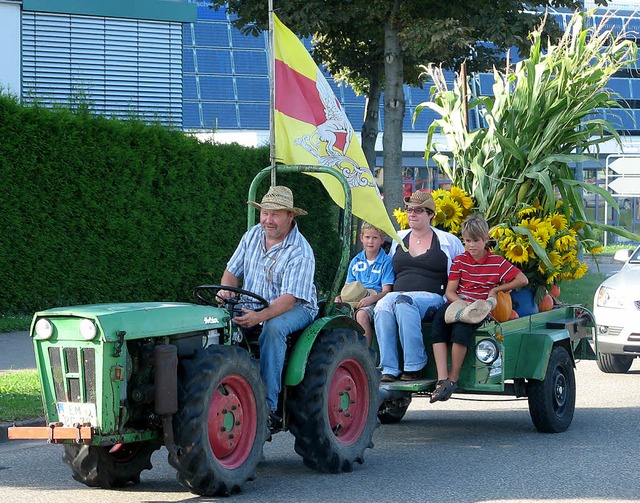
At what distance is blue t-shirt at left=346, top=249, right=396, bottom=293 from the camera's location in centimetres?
1013

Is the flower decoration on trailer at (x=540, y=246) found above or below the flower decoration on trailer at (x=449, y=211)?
below

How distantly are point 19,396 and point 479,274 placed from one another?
4.14 metres

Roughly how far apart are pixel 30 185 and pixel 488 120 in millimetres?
7044

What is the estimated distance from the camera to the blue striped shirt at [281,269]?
8047 millimetres

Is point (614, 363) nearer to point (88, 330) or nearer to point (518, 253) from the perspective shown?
point (518, 253)

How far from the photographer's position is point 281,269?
8.09 m

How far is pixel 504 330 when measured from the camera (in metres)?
9.48

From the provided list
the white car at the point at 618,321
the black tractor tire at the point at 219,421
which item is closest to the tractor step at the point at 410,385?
the black tractor tire at the point at 219,421

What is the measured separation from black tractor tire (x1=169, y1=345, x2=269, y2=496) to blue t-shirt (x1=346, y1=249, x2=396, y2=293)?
112 inches

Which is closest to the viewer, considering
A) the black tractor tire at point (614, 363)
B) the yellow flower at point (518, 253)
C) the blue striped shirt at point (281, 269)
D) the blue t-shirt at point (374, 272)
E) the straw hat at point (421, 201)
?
the blue striped shirt at point (281, 269)

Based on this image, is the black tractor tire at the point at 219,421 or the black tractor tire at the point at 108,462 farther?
the black tractor tire at the point at 108,462

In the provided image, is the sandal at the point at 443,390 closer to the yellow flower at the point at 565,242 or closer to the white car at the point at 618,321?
the yellow flower at the point at 565,242

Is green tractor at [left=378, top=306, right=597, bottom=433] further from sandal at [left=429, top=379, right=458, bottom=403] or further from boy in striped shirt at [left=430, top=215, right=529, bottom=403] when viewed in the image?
boy in striped shirt at [left=430, top=215, right=529, bottom=403]

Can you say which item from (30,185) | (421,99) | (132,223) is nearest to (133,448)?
(30,185)
